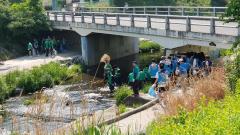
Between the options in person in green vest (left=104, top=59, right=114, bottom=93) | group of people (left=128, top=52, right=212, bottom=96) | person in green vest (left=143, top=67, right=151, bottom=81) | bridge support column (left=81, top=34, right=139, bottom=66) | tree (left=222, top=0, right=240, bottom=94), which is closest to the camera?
tree (left=222, top=0, right=240, bottom=94)

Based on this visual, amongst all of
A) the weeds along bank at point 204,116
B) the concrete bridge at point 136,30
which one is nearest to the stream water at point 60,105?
the concrete bridge at point 136,30

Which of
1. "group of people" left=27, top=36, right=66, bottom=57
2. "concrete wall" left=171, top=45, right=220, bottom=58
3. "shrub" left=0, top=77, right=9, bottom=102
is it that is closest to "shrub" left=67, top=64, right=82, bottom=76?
"group of people" left=27, top=36, right=66, bottom=57

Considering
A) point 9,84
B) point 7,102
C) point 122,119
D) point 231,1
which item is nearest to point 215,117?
point 231,1

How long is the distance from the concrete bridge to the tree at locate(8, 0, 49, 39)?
1141 millimetres

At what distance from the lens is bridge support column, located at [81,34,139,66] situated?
32.2 meters

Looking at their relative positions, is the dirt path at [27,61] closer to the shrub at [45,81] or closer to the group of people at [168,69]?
the shrub at [45,81]

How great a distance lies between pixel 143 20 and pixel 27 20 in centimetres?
1174

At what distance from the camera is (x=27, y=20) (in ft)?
113

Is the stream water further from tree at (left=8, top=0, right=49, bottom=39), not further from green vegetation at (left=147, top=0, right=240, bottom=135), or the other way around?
tree at (left=8, top=0, right=49, bottom=39)

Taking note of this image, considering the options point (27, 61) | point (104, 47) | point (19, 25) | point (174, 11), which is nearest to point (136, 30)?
point (174, 11)

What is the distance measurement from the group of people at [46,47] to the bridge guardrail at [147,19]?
→ 206cm

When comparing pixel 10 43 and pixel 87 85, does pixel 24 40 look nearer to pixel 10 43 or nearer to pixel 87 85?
pixel 10 43

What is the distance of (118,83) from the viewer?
2536cm

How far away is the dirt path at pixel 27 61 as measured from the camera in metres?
28.6
